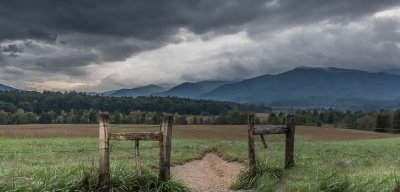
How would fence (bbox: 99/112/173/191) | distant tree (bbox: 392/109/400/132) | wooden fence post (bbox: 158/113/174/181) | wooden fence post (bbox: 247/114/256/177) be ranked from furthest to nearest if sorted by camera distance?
1. distant tree (bbox: 392/109/400/132)
2. wooden fence post (bbox: 247/114/256/177)
3. wooden fence post (bbox: 158/113/174/181)
4. fence (bbox: 99/112/173/191)

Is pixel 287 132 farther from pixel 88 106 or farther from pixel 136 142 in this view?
pixel 88 106

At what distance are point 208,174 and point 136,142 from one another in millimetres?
7315

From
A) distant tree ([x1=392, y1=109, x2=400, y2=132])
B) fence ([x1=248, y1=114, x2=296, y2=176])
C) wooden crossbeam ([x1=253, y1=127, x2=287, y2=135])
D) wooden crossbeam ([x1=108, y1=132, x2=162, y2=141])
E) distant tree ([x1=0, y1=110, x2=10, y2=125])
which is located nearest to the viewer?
wooden crossbeam ([x1=108, y1=132, x2=162, y2=141])

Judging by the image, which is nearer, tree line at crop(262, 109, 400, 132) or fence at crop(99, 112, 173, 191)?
fence at crop(99, 112, 173, 191)

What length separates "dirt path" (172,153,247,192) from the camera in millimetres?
15864

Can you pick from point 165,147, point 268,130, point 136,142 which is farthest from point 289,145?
point 136,142

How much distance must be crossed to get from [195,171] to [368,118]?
87.3 m

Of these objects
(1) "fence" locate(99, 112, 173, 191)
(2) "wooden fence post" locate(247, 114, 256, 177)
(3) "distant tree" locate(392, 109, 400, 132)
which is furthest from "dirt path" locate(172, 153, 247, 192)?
(3) "distant tree" locate(392, 109, 400, 132)

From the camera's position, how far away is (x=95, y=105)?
112 m

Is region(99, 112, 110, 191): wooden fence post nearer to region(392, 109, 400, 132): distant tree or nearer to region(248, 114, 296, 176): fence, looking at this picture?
region(248, 114, 296, 176): fence

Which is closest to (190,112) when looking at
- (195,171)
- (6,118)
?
(6,118)

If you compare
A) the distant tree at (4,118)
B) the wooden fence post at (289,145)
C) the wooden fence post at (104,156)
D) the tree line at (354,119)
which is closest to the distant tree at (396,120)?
the tree line at (354,119)

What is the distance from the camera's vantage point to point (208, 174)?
19.6 m

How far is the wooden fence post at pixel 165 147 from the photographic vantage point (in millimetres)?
12758
